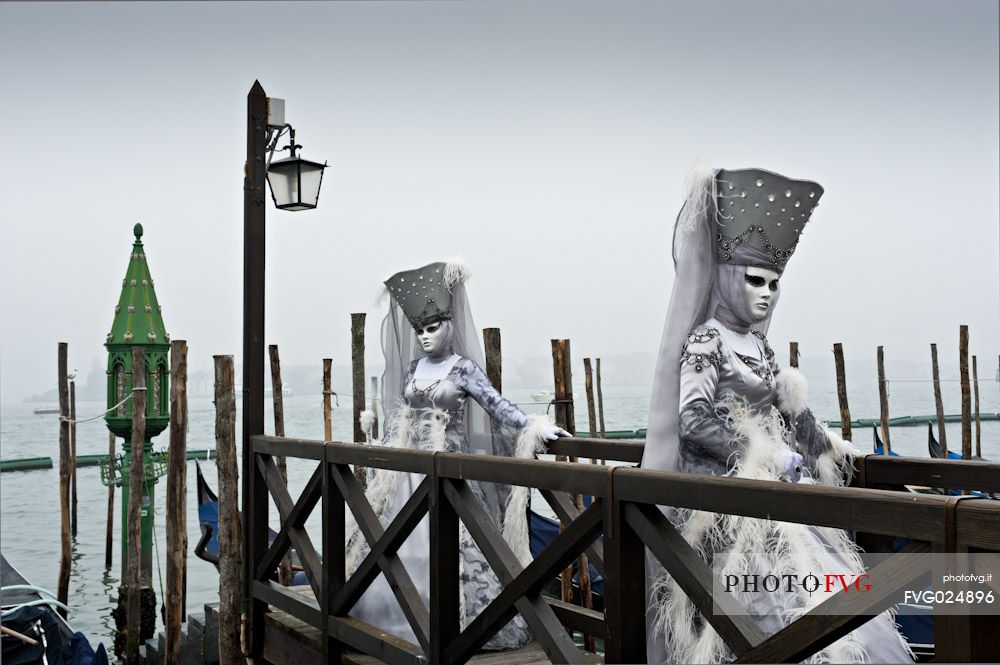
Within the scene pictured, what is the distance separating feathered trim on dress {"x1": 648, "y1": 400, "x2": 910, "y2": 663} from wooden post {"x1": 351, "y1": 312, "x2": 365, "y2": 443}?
4604 mm

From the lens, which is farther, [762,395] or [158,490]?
[158,490]

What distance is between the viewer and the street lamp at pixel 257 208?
4613 mm

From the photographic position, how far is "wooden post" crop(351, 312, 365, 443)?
7.16 metres

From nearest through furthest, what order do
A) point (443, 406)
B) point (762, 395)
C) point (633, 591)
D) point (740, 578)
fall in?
1. point (633, 591)
2. point (740, 578)
3. point (762, 395)
4. point (443, 406)

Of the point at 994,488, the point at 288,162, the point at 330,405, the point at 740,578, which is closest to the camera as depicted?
the point at 740,578

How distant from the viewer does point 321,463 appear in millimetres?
3752

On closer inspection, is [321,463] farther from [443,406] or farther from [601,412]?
[601,412]

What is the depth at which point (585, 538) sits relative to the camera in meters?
2.41

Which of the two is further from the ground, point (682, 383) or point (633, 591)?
point (682, 383)

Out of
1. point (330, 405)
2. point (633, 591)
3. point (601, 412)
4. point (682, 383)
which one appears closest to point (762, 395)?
point (682, 383)

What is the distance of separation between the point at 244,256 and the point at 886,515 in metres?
3.62

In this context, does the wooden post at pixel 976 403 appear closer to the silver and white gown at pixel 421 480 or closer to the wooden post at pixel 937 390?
the wooden post at pixel 937 390

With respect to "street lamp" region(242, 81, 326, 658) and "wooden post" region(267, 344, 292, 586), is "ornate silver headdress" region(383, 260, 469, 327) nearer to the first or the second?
"street lamp" region(242, 81, 326, 658)

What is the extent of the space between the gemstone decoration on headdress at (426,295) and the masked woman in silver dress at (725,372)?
73.5 inches
